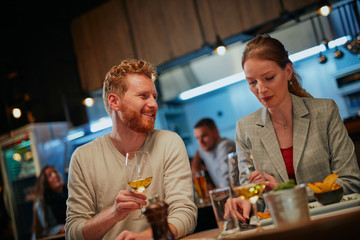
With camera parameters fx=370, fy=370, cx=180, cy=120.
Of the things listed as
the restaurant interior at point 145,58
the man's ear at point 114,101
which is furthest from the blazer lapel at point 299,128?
the restaurant interior at point 145,58

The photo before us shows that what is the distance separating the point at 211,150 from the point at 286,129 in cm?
247

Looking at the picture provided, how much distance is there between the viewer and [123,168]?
1876mm

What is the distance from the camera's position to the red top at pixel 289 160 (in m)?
1.79

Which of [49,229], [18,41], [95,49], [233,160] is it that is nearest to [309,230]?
[233,160]

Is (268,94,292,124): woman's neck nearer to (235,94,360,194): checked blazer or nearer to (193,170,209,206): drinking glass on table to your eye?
(235,94,360,194): checked blazer

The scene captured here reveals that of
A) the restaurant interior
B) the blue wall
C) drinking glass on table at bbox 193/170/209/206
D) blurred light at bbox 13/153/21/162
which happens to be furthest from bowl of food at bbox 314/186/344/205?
blurred light at bbox 13/153/21/162

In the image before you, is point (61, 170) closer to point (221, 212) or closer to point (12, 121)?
point (12, 121)

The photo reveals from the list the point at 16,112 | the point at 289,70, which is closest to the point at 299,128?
the point at 289,70

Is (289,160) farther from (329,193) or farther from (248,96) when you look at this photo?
(248,96)

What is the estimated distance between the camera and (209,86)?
211 inches

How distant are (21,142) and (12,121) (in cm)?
77

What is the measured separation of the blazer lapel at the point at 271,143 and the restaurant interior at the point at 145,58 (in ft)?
7.19

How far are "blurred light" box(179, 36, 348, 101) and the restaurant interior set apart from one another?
1 centimetres

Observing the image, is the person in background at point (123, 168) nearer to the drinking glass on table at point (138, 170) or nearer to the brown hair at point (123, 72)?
the brown hair at point (123, 72)
